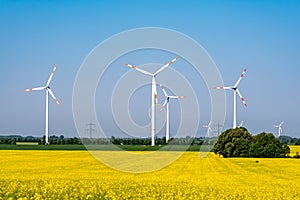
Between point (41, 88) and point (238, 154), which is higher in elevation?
point (41, 88)

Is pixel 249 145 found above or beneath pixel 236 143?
beneath

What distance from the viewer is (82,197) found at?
25.1 meters

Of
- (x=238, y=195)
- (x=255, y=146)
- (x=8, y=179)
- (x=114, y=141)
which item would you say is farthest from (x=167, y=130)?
(x=238, y=195)

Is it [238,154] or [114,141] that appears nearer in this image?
[238,154]

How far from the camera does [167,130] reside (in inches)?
4311

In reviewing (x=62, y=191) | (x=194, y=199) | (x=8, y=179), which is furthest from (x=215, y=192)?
(x=8, y=179)

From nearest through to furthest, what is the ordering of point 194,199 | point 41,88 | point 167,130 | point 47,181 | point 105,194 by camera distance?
point 194,199 < point 105,194 < point 47,181 < point 41,88 < point 167,130

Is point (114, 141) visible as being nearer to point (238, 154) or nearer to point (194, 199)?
point (238, 154)

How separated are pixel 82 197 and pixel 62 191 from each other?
6.34 ft

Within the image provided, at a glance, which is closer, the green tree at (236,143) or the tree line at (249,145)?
the tree line at (249,145)

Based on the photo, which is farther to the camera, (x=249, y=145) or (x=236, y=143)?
(x=236, y=143)

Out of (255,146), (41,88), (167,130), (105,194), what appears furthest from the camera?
(167,130)

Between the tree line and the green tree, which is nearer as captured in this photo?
A: the tree line

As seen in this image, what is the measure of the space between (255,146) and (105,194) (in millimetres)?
63106
